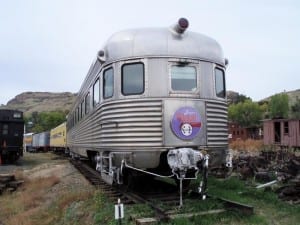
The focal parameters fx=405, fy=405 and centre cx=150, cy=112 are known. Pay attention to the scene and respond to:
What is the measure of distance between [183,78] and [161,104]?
2.45ft

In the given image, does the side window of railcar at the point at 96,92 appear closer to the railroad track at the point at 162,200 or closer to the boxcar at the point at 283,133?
the railroad track at the point at 162,200

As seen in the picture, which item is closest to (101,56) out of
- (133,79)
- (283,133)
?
(133,79)

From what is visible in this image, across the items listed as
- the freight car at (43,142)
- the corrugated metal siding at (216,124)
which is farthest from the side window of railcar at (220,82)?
the freight car at (43,142)

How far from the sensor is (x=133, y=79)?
24.9 ft

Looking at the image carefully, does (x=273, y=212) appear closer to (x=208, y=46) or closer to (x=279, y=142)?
(x=208, y=46)

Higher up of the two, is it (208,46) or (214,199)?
(208,46)

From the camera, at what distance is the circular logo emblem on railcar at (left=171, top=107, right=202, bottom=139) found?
285 inches

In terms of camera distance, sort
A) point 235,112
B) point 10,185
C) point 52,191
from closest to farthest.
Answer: point 52,191 < point 10,185 < point 235,112

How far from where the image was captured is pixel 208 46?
8.05 meters

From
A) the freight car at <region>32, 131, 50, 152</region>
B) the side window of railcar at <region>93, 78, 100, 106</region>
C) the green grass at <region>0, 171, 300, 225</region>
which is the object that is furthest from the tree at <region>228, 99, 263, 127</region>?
the side window of railcar at <region>93, 78, 100, 106</region>

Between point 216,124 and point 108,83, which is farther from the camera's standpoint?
point 108,83

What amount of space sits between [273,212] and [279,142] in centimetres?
2372

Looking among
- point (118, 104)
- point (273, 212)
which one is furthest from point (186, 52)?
point (273, 212)

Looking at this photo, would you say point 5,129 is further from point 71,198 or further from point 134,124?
point 134,124
